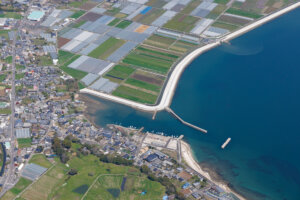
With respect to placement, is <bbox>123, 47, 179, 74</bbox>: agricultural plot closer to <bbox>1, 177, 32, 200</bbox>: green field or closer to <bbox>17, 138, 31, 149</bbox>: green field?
<bbox>17, 138, 31, 149</bbox>: green field


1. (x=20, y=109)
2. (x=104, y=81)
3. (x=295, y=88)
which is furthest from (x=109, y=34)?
(x=295, y=88)

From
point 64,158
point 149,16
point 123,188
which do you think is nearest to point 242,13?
point 149,16

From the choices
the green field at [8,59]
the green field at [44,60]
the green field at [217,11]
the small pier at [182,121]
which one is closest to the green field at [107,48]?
the green field at [44,60]

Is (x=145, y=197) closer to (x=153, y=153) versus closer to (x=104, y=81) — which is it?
(x=153, y=153)

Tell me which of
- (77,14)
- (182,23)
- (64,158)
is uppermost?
(182,23)

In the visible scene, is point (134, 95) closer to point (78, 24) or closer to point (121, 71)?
point (121, 71)

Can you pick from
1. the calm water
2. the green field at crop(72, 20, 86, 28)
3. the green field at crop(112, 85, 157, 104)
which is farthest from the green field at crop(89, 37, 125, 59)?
the calm water
